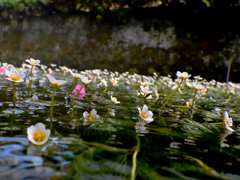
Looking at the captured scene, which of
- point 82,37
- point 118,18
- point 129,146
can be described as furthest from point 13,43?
point 129,146

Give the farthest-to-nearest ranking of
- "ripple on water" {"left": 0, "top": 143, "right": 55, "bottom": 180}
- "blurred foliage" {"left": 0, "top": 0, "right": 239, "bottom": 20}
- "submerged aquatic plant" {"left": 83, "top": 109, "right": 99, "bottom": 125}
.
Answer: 1. "blurred foliage" {"left": 0, "top": 0, "right": 239, "bottom": 20}
2. "submerged aquatic plant" {"left": 83, "top": 109, "right": 99, "bottom": 125}
3. "ripple on water" {"left": 0, "top": 143, "right": 55, "bottom": 180}

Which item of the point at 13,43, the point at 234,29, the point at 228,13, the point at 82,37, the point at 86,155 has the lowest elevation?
the point at 86,155

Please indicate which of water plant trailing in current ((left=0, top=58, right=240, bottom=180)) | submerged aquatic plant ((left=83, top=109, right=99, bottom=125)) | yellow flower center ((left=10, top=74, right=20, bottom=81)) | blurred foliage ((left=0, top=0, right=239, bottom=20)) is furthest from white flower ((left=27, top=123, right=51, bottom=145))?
blurred foliage ((left=0, top=0, right=239, bottom=20))

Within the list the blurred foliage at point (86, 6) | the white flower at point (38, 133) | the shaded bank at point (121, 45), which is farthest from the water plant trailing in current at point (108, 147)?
the blurred foliage at point (86, 6)

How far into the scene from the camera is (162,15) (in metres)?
6.59

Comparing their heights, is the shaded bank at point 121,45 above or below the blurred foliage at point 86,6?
below

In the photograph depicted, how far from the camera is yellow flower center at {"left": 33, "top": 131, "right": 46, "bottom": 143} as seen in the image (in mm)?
602

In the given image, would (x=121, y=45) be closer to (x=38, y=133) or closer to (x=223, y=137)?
(x=223, y=137)

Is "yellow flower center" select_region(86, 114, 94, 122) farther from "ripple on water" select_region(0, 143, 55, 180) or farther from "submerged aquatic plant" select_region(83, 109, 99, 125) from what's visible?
"ripple on water" select_region(0, 143, 55, 180)

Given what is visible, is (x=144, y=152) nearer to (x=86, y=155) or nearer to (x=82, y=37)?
(x=86, y=155)

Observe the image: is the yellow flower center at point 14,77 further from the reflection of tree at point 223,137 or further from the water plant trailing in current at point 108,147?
the reflection of tree at point 223,137

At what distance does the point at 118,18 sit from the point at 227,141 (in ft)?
21.5

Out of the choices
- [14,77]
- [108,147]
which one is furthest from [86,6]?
[108,147]

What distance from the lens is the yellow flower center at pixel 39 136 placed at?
602 millimetres
